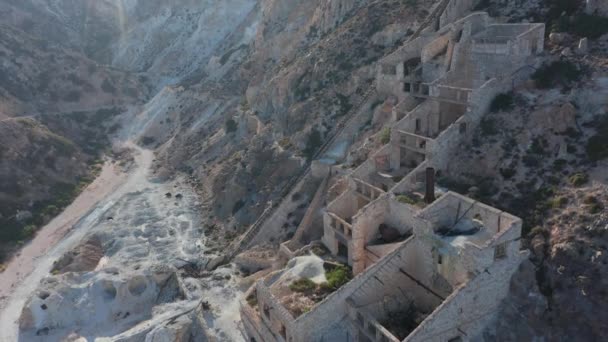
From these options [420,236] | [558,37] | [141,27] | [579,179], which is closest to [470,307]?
[420,236]

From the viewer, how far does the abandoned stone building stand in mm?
21172

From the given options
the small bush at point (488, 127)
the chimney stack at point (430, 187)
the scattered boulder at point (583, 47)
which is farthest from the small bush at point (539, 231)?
the scattered boulder at point (583, 47)

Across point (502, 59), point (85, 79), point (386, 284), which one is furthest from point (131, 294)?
point (85, 79)

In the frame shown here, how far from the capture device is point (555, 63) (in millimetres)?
29656

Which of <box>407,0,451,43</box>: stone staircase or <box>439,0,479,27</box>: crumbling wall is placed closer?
<box>439,0,479,27</box>: crumbling wall

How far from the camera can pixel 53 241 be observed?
160 ft

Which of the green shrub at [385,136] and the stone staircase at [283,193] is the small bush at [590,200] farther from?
the stone staircase at [283,193]

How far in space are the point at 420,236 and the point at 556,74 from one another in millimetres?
14328

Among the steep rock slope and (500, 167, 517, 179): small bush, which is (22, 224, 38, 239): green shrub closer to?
(500, 167, 517, 179): small bush

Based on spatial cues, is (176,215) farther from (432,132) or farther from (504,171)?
(504,171)

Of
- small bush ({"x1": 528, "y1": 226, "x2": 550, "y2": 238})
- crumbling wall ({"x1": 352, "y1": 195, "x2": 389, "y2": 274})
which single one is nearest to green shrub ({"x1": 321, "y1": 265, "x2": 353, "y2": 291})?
crumbling wall ({"x1": 352, "y1": 195, "x2": 389, "y2": 274})

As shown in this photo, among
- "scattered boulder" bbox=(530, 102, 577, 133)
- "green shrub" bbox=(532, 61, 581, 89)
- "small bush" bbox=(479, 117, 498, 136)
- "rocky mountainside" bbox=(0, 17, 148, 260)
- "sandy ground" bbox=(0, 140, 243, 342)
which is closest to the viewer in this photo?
"scattered boulder" bbox=(530, 102, 577, 133)

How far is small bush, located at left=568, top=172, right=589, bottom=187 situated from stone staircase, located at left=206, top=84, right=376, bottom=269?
65.3 ft

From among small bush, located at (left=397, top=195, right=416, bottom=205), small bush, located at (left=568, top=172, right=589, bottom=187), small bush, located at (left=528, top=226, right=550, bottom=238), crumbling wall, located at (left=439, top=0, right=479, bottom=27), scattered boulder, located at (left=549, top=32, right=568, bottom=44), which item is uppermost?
crumbling wall, located at (left=439, top=0, right=479, bottom=27)
